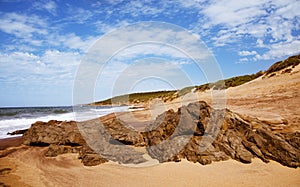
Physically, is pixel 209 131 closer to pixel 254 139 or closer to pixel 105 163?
pixel 254 139

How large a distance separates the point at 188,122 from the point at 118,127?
3.48 meters

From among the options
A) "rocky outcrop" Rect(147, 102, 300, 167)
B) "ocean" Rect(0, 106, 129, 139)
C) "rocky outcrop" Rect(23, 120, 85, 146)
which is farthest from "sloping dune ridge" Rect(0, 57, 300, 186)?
"ocean" Rect(0, 106, 129, 139)

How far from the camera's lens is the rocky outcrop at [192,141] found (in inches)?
287

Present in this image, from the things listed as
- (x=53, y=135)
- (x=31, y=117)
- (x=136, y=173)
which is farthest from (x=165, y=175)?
(x=31, y=117)

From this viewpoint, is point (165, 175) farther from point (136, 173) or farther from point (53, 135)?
point (53, 135)

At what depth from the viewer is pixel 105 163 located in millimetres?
7777

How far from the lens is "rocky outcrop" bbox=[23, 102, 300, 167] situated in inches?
287

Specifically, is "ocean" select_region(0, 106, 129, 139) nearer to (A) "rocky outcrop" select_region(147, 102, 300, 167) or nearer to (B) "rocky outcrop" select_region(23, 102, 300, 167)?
(B) "rocky outcrop" select_region(23, 102, 300, 167)

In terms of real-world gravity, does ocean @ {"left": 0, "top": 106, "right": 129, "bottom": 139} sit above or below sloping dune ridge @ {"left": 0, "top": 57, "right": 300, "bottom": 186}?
above

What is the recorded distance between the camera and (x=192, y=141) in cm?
796

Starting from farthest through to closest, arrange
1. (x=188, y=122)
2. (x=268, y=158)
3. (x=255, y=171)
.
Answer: (x=188, y=122) → (x=268, y=158) → (x=255, y=171)

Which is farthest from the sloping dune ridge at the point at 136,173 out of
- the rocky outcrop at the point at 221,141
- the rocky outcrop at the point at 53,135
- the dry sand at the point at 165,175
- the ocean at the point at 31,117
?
the ocean at the point at 31,117

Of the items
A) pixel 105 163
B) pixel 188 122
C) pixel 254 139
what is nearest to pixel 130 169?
pixel 105 163

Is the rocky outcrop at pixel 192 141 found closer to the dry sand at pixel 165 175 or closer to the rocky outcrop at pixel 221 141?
the rocky outcrop at pixel 221 141
